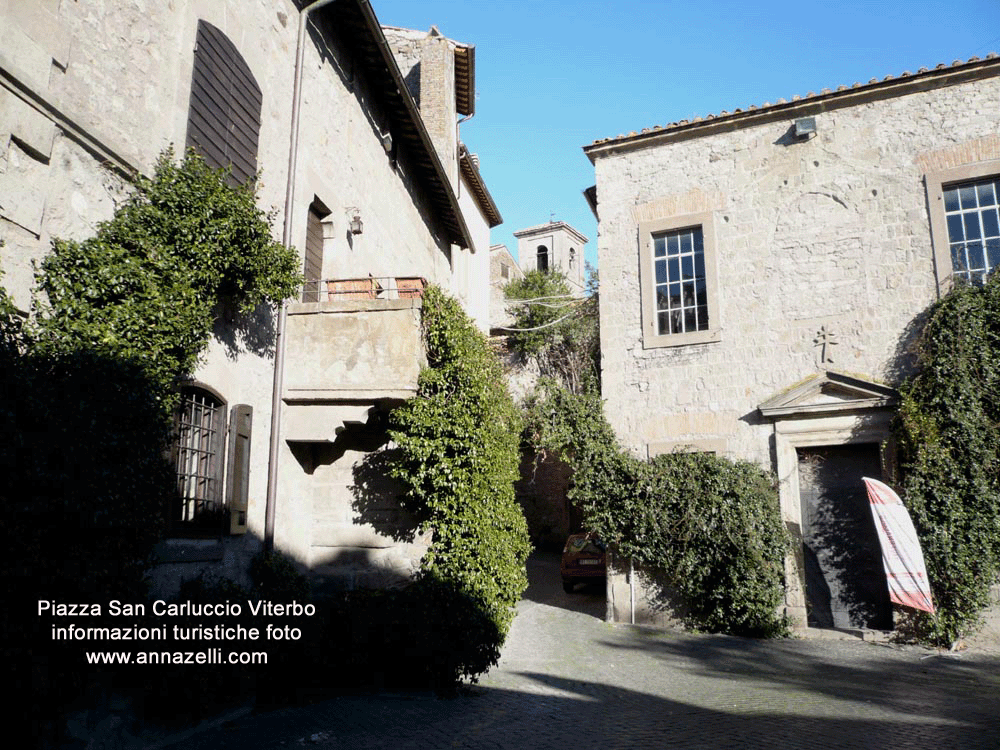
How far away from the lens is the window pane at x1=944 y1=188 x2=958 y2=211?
11.3m

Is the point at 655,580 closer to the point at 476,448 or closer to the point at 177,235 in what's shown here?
the point at 476,448

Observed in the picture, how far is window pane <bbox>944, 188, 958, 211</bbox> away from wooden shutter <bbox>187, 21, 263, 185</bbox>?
380 inches

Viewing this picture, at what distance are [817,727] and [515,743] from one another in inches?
101

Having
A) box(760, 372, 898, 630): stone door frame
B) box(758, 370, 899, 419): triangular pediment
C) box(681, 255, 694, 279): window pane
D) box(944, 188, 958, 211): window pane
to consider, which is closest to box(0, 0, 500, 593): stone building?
box(681, 255, 694, 279): window pane

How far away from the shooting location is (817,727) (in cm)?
646

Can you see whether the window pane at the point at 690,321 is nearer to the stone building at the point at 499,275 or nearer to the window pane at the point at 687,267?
the window pane at the point at 687,267

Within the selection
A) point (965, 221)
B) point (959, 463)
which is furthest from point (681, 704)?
point (965, 221)

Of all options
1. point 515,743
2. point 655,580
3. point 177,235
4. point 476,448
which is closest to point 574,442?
point 655,580

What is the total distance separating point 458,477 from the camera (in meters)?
8.80

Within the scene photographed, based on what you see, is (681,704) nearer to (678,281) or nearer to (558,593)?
(678,281)

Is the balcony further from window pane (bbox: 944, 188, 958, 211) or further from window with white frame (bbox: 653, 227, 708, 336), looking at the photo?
window pane (bbox: 944, 188, 958, 211)

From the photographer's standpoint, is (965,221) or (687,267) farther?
(687,267)

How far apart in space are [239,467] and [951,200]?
10498 millimetres

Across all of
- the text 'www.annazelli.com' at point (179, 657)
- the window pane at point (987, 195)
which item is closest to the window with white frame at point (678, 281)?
the window pane at point (987, 195)
